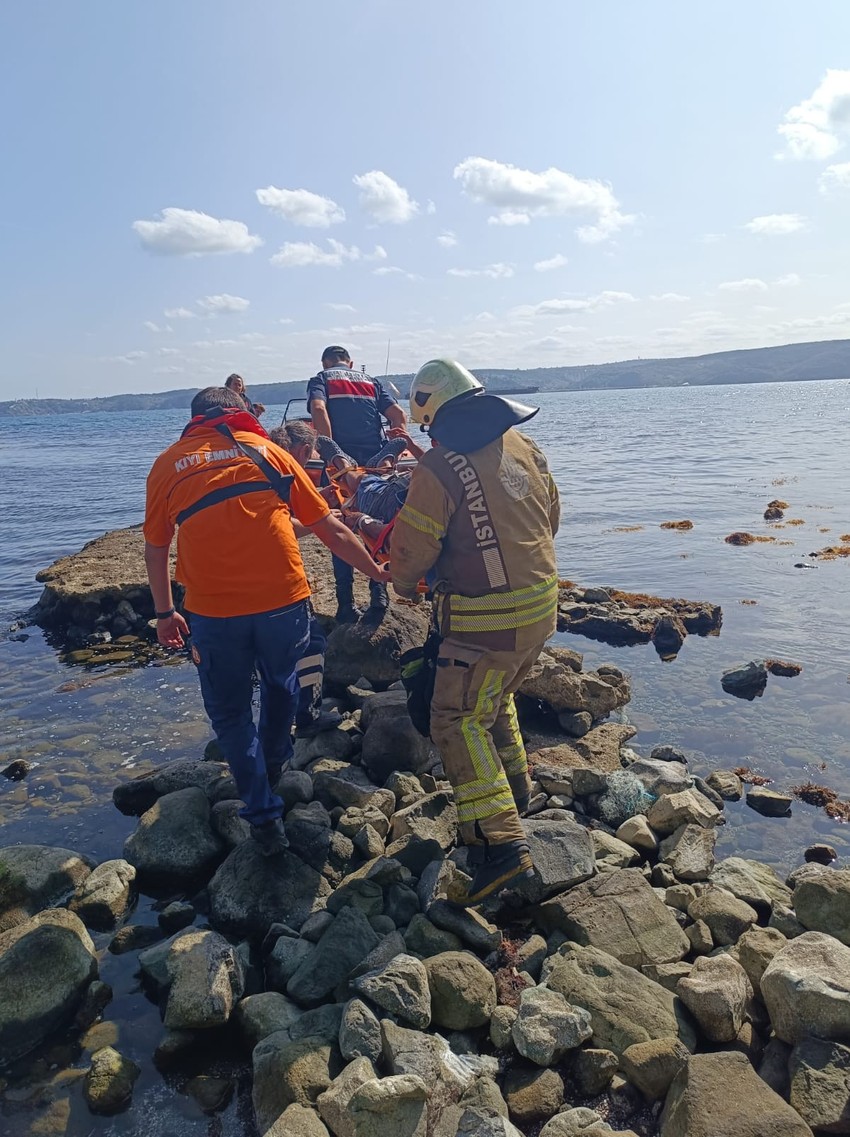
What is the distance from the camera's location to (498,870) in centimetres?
406

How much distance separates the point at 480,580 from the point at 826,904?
2.51 metres

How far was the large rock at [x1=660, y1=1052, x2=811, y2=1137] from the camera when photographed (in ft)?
8.59

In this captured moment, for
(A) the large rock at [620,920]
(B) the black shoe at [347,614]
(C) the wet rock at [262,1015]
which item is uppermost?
(B) the black shoe at [347,614]

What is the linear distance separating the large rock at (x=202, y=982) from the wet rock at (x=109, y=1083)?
262mm

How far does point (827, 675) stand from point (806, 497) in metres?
13.3

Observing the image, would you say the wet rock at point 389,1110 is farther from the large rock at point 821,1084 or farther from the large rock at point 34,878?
the large rock at point 34,878

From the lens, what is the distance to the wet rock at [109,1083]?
3.36 meters

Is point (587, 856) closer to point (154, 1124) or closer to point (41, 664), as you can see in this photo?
point (154, 1124)

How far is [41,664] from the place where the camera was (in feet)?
31.6

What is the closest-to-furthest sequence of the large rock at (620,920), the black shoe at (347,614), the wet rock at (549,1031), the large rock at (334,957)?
the wet rock at (549,1031)
the large rock at (334,957)
the large rock at (620,920)
the black shoe at (347,614)

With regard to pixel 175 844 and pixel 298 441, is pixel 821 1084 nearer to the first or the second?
pixel 175 844

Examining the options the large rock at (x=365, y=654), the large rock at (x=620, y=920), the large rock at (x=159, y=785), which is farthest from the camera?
the large rock at (x=365, y=654)

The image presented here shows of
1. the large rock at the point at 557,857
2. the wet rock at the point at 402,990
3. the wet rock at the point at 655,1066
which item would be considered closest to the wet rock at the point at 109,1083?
the wet rock at the point at 402,990

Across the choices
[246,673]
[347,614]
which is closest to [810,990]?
[246,673]
